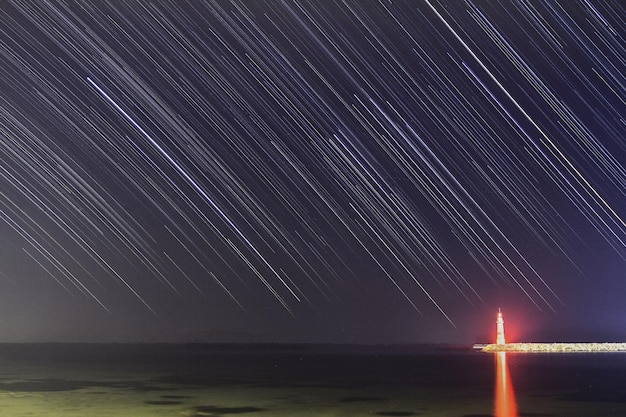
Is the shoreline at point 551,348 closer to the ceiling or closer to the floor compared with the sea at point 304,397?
closer to the ceiling

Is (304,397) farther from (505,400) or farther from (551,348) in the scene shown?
(551,348)

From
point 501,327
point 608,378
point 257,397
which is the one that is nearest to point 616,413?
point 257,397

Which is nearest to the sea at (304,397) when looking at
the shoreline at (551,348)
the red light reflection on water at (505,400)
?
the red light reflection on water at (505,400)

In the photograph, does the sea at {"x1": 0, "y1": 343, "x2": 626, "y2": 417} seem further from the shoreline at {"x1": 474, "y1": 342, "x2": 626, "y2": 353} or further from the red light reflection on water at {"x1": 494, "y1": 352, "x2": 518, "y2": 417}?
the shoreline at {"x1": 474, "y1": 342, "x2": 626, "y2": 353}

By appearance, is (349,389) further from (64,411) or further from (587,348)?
(587,348)

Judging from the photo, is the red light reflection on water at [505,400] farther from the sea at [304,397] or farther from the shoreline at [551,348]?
the shoreline at [551,348]

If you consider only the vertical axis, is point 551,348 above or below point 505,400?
above

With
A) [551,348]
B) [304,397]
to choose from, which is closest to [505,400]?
[304,397]

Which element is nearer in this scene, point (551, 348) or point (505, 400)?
point (505, 400)

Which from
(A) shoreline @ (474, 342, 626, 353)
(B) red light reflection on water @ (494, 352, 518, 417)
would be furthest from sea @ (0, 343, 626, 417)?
(A) shoreline @ (474, 342, 626, 353)

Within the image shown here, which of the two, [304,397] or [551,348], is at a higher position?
[551,348]

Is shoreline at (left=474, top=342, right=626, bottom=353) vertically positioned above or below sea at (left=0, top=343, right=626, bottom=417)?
above

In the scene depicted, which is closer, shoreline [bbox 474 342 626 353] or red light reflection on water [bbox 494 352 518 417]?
red light reflection on water [bbox 494 352 518 417]
